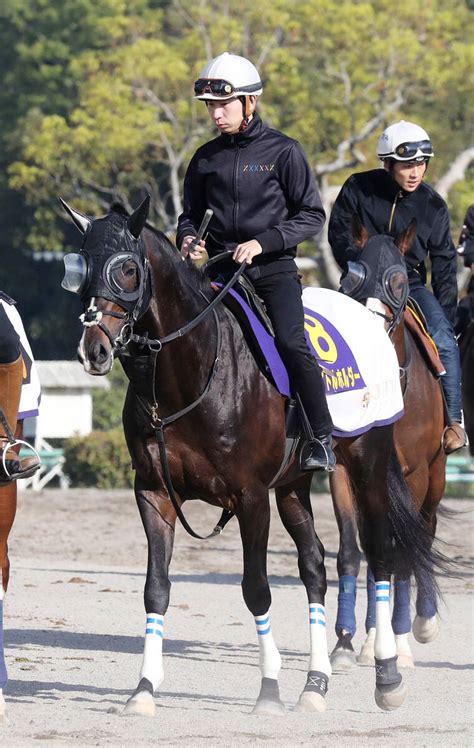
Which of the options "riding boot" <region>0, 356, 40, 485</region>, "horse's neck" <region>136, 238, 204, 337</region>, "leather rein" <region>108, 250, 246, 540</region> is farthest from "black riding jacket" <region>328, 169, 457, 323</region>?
"riding boot" <region>0, 356, 40, 485</region>

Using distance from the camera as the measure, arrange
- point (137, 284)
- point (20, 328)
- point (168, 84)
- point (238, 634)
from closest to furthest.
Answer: point (137, 284) < point (20, 328) < point (238, 634) < point (168, 84)

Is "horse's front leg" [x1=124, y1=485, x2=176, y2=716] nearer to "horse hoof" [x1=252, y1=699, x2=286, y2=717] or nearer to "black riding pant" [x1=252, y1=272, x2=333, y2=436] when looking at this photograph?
"horse hoof" [x1=252, y1=699, x2=286, y2=717]

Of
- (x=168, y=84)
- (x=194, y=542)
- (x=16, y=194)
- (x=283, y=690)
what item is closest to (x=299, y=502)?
(x=283, y=690)

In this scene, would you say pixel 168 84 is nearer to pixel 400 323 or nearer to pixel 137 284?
pixel 400 323

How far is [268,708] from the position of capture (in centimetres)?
745

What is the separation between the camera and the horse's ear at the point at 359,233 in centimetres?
976

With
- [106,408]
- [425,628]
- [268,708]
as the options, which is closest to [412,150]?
[425,628]

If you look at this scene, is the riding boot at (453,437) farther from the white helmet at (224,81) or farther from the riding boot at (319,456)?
the white helmet at (224,81)

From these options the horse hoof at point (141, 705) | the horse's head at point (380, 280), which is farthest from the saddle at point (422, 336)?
the horse hoof at point (141, 705)

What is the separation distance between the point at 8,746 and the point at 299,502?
2764 mm

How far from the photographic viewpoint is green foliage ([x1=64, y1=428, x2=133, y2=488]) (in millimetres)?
30312

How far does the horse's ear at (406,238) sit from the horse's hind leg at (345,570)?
1.45m

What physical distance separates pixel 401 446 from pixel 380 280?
43.6 inches

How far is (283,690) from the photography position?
8.39 m
